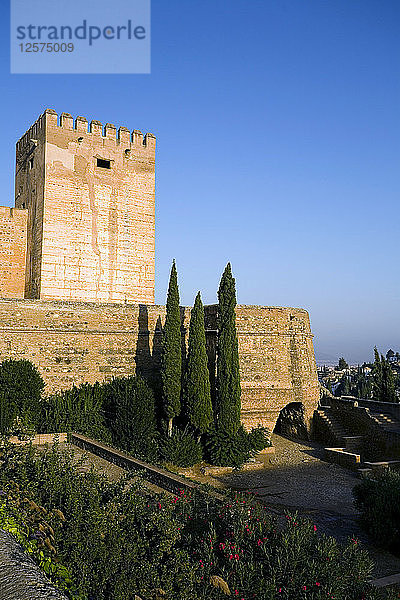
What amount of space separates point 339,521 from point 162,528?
5.82 m

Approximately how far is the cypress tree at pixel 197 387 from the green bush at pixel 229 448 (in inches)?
18.2

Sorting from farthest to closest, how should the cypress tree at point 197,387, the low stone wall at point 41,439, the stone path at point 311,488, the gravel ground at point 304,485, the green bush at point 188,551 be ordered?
the cypress tree at point 197,387 → the low stone wall at point 41,439 → the gravel ground at point 304,485 → the stone path at point 311,488 → the green bush at point 188,551

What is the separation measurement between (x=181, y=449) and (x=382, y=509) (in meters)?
6.88

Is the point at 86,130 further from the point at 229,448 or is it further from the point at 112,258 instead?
the point at 229,448

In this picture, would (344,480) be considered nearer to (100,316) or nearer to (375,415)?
(375,415)

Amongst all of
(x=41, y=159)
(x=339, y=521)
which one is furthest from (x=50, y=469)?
(x=41, y=159)

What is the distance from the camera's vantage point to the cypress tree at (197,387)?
1586cm

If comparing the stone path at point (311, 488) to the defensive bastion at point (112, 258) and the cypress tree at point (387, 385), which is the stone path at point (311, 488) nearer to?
the defensive bastion at point (112, 258)

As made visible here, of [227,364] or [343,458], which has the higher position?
[227,364]

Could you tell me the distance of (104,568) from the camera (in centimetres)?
554

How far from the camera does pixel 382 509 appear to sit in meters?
9.29

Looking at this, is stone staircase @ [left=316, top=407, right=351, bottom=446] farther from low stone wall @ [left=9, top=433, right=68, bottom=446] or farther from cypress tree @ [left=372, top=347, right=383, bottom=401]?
low stone wall @ [left=9, top=433, right=68, bottom=446]

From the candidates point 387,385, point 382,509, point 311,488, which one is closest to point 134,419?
point 311,488

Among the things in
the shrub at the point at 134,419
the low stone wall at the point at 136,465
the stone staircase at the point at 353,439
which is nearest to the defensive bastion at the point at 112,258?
the stone staircase at the point at 353,439
